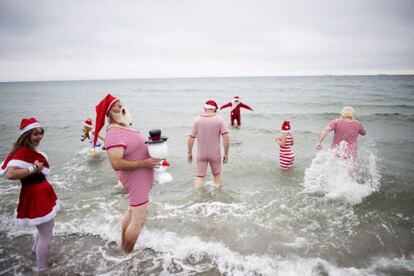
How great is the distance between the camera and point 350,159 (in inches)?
232

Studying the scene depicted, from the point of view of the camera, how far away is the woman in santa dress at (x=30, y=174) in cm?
310

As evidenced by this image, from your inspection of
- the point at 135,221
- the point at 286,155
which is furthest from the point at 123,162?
the point at 286,155

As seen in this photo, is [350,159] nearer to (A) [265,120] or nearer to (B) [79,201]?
(B) [79,201]

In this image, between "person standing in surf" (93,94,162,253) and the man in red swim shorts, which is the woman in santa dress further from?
the man in red swim shorts

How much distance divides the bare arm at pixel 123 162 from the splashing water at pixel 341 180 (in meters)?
4.58

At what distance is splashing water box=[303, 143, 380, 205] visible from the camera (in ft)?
19.5

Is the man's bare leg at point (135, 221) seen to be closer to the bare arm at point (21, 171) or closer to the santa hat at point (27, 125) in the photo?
the bare arm at point (21, 171)

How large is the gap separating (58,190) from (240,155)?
6.19m

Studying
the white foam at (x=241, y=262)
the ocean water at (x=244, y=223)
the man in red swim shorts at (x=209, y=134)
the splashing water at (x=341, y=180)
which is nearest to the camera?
the white foam at (x=241, y=262)

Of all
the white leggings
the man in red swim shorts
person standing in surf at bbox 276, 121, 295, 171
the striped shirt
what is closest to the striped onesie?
person standing in surf at bbox 276, 121, 295, 171

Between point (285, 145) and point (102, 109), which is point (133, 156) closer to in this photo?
point (102, 109)

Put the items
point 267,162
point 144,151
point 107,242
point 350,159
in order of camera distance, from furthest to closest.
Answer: point 267,162
point 350,159
point 107,242
point 144,151

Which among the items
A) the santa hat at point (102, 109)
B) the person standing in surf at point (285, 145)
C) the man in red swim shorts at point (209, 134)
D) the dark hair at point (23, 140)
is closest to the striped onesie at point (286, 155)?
the person standing in surf at point (285, 145)

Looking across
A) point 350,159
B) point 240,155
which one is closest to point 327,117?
point 240,155
